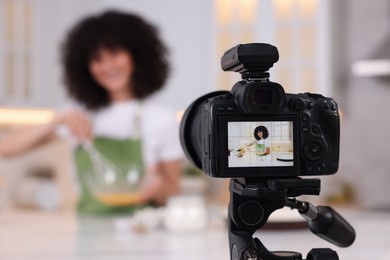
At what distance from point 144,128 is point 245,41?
2.08ft

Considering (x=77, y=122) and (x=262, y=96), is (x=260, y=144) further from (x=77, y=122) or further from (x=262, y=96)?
(x=77, y=122)

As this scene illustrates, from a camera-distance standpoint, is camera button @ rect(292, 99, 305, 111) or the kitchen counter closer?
camera button @ rect(292, 99, 305, 111)

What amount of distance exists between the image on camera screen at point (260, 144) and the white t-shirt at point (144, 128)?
1705 millimetres

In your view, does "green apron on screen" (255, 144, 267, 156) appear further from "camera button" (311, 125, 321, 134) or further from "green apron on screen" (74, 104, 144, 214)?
"green apron on screen" (74, 104, 144, 214)

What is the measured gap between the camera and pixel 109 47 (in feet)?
7.88

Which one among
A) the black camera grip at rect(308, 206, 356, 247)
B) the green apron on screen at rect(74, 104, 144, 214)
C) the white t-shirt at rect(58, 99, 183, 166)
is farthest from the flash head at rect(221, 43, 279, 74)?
the white t-shirt at rect(58, 99, 183, 166)

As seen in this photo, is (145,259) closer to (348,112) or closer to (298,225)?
(298,225)

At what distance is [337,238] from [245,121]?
0.24 m

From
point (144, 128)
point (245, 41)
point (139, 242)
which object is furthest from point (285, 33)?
point (139, 242)

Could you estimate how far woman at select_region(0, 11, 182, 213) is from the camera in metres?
2.30

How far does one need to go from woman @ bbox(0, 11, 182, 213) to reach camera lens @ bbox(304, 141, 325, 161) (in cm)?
152

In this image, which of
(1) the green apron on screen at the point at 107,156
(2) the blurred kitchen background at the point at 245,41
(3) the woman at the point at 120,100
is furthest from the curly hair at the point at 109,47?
(1) the green apron on screen at the point at 107,156

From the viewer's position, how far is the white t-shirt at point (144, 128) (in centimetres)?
247

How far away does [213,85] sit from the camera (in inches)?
108
